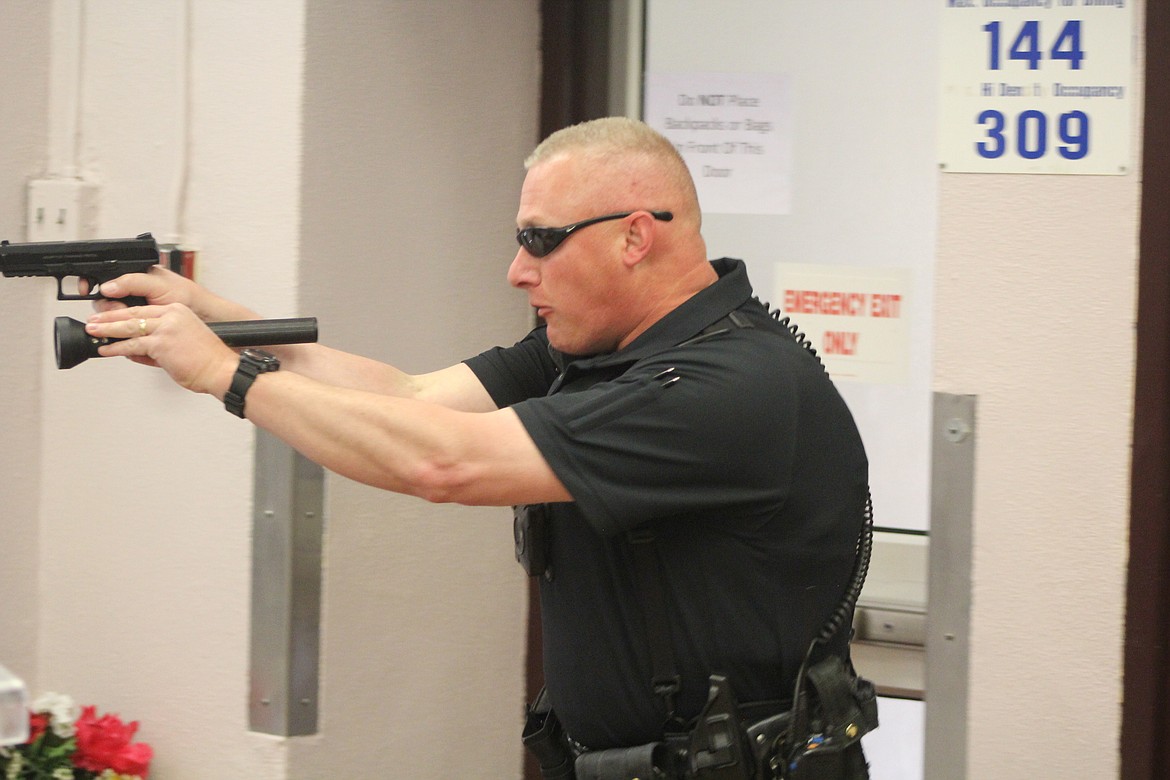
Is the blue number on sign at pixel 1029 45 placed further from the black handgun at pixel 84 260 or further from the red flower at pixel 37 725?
the red flower at pixel 37 725

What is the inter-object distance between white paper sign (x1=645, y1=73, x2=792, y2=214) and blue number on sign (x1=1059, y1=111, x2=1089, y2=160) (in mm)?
797

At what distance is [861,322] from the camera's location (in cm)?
327

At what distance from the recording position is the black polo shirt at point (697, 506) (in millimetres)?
2041

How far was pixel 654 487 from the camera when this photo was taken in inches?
80.9

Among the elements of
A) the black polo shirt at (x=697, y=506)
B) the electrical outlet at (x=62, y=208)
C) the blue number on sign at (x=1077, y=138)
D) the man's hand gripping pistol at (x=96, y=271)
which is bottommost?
the black polo shirt at (x=697, y=506)

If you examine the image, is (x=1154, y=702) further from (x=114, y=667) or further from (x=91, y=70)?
Answer: (x=91, y=70)

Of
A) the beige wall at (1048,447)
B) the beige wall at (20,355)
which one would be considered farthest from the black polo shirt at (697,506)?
the beige wall at (20,355)

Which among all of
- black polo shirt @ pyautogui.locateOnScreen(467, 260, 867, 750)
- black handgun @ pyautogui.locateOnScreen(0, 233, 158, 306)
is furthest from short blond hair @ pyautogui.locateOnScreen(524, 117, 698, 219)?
black handgun @ pyautogui.locateOnScreen(0, 233, 158, 306)

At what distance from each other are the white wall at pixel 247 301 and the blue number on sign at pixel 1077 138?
1.46 metres

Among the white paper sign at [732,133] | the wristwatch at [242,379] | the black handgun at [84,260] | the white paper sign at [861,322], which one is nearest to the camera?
the wristwatch at [242,379]

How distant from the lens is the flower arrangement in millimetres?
2912

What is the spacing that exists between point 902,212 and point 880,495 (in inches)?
27.9

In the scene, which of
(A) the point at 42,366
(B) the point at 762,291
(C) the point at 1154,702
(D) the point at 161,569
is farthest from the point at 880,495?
(A) the point at 42,366

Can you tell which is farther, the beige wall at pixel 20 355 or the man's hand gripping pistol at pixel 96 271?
the beige wall at pixel 20 355
